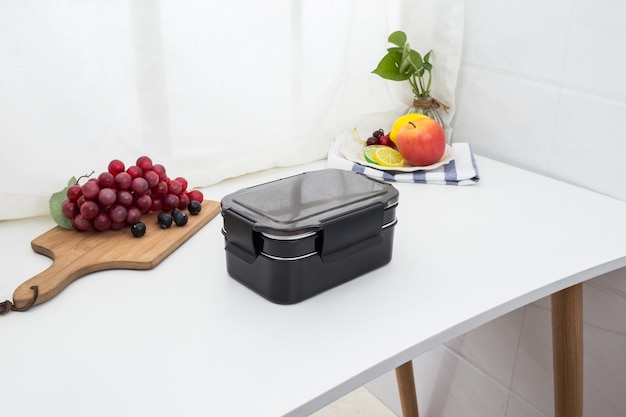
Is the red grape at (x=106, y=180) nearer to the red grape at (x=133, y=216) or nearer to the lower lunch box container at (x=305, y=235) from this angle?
the red grape at (x=133, y=216)

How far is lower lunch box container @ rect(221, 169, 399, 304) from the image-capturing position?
0.83 metres

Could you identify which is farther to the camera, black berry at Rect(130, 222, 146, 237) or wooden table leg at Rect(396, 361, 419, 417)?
wooden table leg at Rect(396, 361, 419, 417)

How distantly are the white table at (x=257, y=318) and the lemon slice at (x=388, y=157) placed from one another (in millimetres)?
195

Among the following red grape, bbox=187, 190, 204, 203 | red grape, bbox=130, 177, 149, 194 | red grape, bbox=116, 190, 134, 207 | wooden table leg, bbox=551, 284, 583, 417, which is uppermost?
red grape, bbox=130, 177, 149, 194

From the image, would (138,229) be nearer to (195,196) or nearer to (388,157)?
(195,196)

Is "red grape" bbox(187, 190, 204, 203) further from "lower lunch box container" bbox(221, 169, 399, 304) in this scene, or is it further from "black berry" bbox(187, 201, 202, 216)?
"lower lunch box container" bbox(221, 169, 399, 304)

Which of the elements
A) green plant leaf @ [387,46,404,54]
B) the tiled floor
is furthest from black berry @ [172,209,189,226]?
the tiled floor

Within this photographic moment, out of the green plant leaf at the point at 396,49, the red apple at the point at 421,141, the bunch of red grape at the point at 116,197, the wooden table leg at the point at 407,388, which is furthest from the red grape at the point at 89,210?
the wooden table leg at the point at 407,388

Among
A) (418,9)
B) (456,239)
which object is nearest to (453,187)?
(456,239)

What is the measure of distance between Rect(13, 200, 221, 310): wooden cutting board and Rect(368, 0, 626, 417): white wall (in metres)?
0.76

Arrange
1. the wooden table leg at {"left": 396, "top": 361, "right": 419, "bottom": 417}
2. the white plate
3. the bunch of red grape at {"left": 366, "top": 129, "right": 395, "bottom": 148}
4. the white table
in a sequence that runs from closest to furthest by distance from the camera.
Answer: the white table < the white plate < the bunch of red grape at {"left": 366, "top": 129, "right": 395, "bottom": 148} < the wooden table leg at {"left": 396, "top": 361, "right": 419, "bottom": 417}

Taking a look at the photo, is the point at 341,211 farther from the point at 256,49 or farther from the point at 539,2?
the point at 539,2

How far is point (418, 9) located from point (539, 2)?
11.7 inches

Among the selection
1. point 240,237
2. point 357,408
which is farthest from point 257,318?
point 357,408
